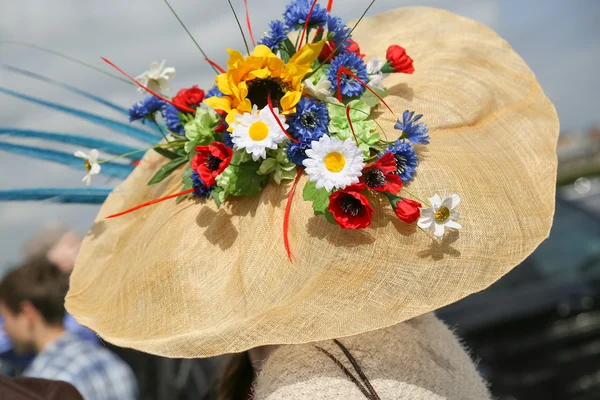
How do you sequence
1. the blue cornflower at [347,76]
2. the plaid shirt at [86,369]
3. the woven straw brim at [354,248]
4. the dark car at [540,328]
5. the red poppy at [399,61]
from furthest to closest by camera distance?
the dark car at [540,328], the plaid shirt at [86,369], the red poppy at [399,61], the blue cornflower at [347,76], the woven straw brim at [354,248]

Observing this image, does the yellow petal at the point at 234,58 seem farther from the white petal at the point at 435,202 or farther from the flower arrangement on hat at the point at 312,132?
the white petal at the point at 435,202

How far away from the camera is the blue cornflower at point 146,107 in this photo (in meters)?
1.85

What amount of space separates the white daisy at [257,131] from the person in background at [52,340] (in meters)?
2.49

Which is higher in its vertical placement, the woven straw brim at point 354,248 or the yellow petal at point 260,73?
the yellow petal at point 260,73

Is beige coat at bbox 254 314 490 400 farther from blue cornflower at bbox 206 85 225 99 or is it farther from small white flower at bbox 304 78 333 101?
blue cornflower at bbox 206 85 225 99

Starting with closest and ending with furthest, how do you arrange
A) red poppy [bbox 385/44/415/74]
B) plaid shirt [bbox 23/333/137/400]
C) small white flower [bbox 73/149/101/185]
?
1. red poppy [bbox 385/44/415/74]
2. small white flower [bbox 73/149/101/185]
3. plaid shirt [bbox 23/333/137/400]

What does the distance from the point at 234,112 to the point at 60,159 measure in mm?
1269

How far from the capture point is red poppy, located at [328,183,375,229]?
1348 millimetres

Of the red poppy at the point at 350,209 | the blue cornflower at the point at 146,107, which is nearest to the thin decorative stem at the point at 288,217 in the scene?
the red poppy at the point at 350,209

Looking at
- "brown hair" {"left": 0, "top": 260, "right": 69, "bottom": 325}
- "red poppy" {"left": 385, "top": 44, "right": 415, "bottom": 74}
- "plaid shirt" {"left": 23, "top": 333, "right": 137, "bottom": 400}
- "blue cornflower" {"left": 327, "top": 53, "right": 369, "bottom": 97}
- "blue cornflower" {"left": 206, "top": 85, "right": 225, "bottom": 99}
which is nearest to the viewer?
"blue cornflower" {"left": 327, "top": 53, "right": 369, "bottom": 97}

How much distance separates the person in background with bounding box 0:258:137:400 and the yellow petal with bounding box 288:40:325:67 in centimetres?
257

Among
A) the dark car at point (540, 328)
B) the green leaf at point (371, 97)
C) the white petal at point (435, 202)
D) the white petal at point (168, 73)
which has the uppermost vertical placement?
the green leaf at point (371, 97)

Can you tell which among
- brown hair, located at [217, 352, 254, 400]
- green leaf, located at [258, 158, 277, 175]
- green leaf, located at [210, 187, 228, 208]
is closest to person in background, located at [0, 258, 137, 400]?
brown hair, located at [217, 352, 254, 400]

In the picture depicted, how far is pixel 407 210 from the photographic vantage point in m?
1.36
